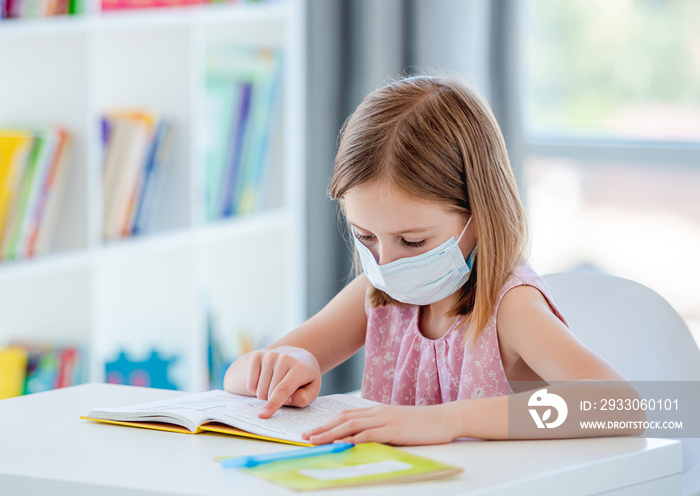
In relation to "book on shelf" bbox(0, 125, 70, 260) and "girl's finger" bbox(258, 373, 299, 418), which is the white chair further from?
"book on shelf" bbox(0, 125, 70, 260)

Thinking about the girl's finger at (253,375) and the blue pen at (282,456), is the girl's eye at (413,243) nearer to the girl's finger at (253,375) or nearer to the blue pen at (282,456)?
the girl's finger at (253,375)

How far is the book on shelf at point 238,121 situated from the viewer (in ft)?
7.67

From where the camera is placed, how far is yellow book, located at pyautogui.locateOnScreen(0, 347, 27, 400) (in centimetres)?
182

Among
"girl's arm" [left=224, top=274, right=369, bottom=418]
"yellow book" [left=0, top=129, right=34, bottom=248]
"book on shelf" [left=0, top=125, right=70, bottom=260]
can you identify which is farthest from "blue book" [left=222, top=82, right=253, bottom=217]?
"girl's arm" [left=224, top=274, right=369, bottom=418]

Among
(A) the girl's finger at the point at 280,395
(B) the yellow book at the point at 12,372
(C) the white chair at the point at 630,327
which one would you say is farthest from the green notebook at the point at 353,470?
(B) the yellow book at the point at 12,372

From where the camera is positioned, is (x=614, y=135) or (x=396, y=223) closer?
(x=396, y=223)

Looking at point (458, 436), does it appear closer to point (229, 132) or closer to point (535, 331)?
point (535, 331)

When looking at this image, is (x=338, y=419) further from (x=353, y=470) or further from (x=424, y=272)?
(x=424, y=272)

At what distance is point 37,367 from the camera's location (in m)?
1.87

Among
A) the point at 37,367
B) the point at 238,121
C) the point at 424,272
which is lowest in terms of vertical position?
the point at 37,367

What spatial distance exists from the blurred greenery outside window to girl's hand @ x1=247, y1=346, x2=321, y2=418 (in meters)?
1.41

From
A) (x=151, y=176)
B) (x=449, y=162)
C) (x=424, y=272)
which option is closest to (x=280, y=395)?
(x=424, y=272)

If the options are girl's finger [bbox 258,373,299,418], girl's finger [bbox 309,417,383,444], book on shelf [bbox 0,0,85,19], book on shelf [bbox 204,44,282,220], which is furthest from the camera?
Result: book on shelf [bbox 204,44,282,220]

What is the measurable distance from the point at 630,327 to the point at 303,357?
50 cm
